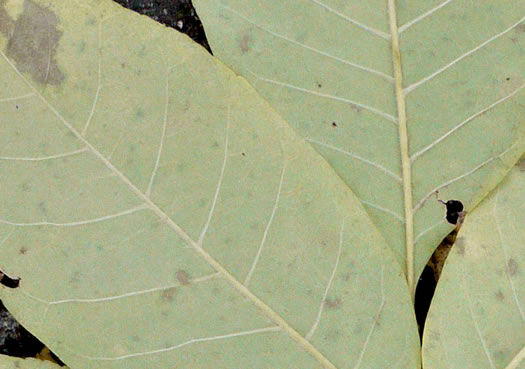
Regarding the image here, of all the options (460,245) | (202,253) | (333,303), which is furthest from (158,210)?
(460,245)

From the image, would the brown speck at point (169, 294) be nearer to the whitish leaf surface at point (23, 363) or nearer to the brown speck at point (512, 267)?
the whitish leaf surface at point (23, 363)

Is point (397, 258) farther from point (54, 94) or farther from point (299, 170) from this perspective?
point (54, 94)

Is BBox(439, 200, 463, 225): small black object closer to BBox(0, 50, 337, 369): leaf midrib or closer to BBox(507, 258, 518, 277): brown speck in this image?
BBox(507, 258, 518, 277): brown speck

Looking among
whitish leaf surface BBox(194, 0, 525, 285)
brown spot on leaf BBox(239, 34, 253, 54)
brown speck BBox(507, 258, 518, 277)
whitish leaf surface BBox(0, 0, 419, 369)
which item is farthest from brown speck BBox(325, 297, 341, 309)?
brown spot on leaf BBox(239, 34, 253, 54)

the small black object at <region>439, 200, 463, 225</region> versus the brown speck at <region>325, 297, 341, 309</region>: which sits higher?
the small black object at <region>439, 200, 463, 225</region>

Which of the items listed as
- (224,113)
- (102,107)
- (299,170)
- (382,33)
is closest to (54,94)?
(102,107)

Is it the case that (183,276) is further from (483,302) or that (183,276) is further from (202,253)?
(483,302)

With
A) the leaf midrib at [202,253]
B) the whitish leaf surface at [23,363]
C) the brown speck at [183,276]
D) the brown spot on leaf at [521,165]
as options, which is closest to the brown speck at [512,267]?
the brown spot on leaf at [521,165]
